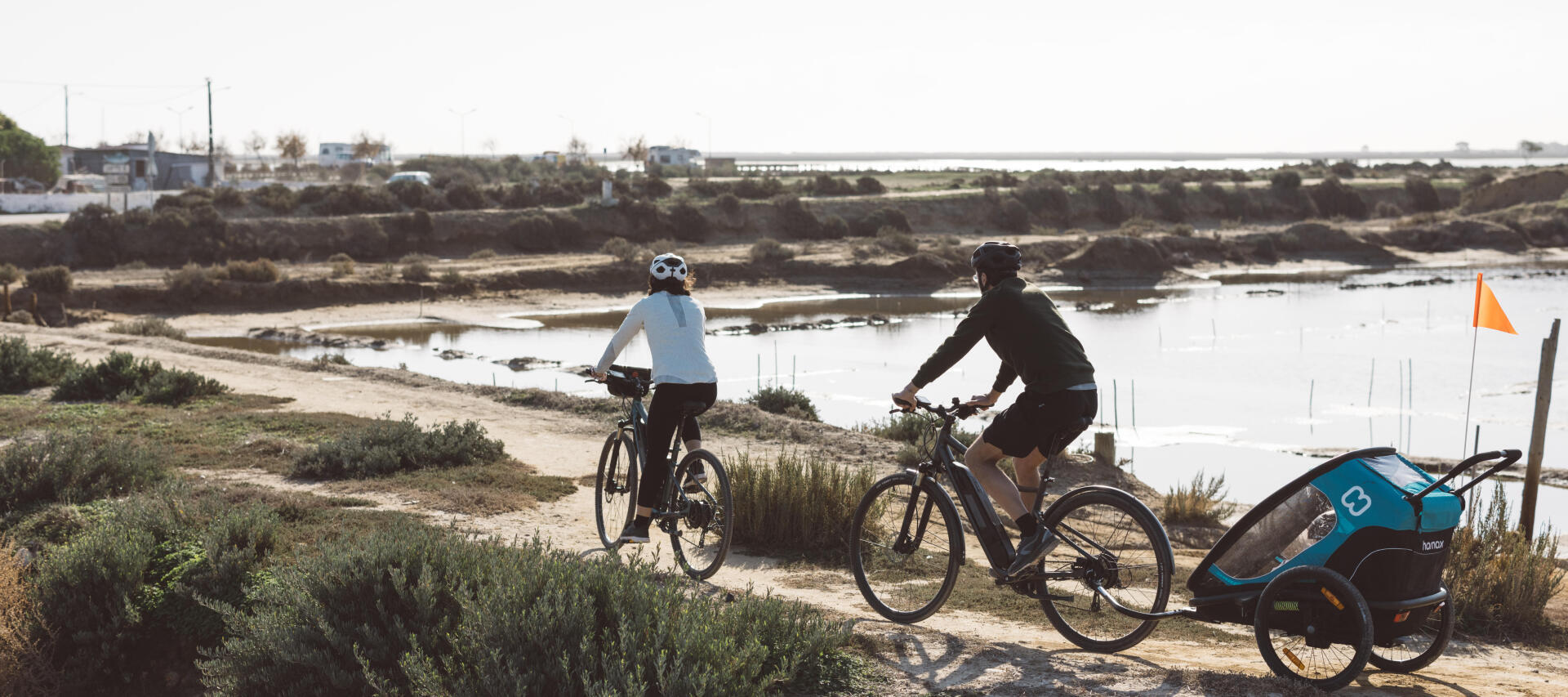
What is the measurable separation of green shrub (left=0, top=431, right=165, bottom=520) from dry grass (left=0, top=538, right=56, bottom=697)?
7.47ft

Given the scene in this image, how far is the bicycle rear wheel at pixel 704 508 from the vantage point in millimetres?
6457

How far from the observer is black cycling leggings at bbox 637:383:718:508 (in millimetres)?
6457

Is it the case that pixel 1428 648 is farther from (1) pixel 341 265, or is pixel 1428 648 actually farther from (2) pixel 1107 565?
(1) pixel 341 265

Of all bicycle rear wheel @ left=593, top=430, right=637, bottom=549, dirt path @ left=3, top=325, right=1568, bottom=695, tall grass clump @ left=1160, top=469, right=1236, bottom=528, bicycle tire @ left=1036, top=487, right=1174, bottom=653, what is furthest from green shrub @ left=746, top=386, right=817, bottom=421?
bicycle tire @ left=1036, top=487, right=1174, bottom=653

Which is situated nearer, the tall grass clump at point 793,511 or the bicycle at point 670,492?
the bicycle at point 670,492

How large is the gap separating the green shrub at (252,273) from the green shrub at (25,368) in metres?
17.9

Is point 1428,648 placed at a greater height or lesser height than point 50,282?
greater

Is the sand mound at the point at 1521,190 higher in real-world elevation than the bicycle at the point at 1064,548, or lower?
higher

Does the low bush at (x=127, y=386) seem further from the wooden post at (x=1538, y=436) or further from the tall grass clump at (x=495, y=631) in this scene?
the wooden post at (x=1538, y=436)

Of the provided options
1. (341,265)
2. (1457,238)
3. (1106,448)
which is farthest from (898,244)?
(1106,448)

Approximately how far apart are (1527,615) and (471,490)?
7214 mm

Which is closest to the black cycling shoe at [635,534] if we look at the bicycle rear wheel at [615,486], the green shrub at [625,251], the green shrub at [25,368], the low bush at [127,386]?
the bicycle rear wheel at [615,486]

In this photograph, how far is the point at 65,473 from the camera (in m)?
8.96

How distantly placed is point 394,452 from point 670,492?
15.2 ft
